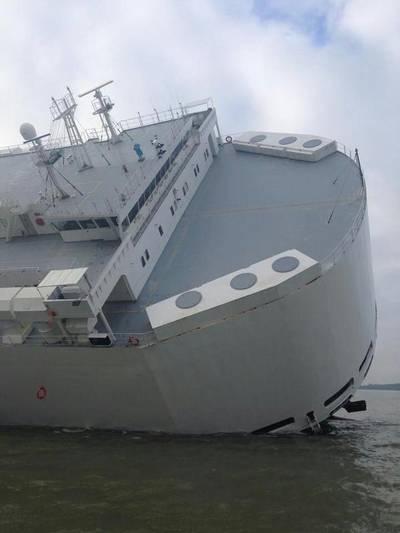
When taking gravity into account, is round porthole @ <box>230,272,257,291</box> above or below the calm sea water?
above

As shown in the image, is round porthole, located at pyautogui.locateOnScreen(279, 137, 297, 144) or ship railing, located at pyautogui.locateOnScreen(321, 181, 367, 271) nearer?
ship railing, located at pyautogui.locateOnScreen(321, 181, 367, 271)

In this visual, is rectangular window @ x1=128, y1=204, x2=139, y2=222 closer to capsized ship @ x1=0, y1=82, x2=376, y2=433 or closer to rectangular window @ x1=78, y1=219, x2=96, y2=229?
capsized ship @ x1=0, y1=82, x2=376, y2=433

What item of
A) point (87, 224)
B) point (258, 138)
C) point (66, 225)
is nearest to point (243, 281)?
point (87, 224)

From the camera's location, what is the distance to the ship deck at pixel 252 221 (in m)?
18.0

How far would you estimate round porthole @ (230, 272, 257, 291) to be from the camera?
15377 millimetres

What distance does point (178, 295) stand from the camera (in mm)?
16141

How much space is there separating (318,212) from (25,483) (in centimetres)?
1489

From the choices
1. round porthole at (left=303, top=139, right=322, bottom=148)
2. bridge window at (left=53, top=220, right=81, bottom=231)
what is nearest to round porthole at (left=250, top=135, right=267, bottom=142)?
round porthole at (left=303, top=139, right=322, bottom=148)

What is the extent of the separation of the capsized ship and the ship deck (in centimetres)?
8

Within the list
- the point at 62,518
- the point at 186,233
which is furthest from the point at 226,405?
the point at 186,233

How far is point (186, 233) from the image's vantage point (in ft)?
69.7

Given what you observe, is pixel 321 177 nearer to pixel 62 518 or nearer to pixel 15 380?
pixel 15 380

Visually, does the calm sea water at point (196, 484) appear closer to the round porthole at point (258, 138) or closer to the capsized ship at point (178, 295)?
the capsized ship at point (178, 295)

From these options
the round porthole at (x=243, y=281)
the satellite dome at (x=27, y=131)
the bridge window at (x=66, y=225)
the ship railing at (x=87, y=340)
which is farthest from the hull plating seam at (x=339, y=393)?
the satellite dome at (x=27, y=131)
